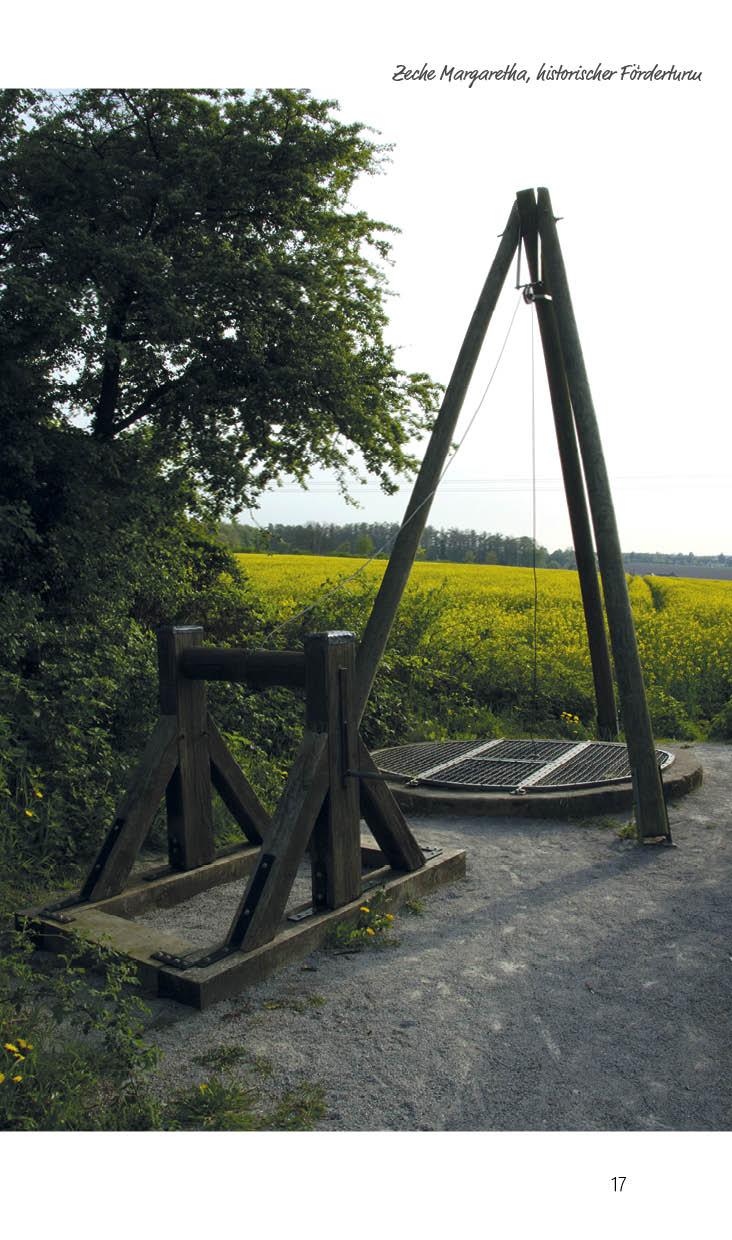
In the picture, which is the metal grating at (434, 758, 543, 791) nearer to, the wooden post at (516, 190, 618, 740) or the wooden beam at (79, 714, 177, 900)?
the wooden post at (516, 190, 618, 740)

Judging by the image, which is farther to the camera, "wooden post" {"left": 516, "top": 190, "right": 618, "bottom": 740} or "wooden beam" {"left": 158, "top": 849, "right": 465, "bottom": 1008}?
"wooden post" {"left": 516, "top": 190, "right": 618, "bottom": 740}

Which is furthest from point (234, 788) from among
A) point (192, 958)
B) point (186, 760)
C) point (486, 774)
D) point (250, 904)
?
point (486, 774)

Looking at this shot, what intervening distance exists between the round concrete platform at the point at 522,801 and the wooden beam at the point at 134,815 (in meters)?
2.15

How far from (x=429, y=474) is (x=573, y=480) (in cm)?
165

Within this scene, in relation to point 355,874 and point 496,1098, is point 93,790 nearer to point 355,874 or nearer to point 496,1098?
point 355,874

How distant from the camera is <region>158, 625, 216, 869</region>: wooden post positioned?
14.7 feet

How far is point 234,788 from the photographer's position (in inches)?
189

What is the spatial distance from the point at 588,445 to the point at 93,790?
360cm

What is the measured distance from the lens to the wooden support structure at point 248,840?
3654 millimetres

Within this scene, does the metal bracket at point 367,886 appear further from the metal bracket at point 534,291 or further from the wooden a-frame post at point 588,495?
the metal bracket at point 534,291

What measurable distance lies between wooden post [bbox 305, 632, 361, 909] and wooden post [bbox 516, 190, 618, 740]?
3.21 metres

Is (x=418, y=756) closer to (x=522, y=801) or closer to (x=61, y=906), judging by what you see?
(x=522, y=801)

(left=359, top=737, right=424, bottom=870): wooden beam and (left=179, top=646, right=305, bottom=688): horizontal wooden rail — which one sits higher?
(left=179, top=646, right=305, bottom=688): horizontal wooden rail

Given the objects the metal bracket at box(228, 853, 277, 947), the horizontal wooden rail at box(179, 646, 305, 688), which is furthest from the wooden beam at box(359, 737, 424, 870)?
the metal bracket at box(228, 853, 277, 947)
